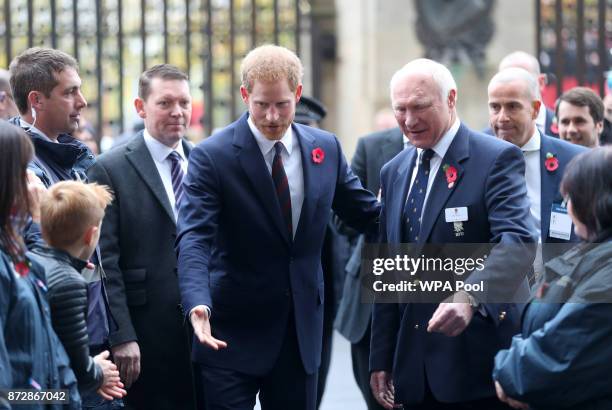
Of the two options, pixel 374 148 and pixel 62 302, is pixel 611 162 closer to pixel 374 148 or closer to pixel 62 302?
pixel 62 302

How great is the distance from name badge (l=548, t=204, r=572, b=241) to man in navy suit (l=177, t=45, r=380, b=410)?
111 cm

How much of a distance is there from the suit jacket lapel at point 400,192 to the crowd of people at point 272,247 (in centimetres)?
1

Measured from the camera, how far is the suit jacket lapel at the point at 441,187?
5145mm

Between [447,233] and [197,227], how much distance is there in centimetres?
106

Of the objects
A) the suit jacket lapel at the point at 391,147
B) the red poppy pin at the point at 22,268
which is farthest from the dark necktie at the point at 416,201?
the suit jacket lapel at the point at 391,147

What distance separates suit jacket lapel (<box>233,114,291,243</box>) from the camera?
5391 mm

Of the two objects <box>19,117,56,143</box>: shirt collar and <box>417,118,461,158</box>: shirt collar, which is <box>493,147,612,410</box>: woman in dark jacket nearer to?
<box>417,118,461,158</box>: shirt collar

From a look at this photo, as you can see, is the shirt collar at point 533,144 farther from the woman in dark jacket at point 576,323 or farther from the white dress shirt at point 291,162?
the woman in dark jacket at point 576,323

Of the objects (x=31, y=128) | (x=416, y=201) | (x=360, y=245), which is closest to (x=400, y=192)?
(x=416, y=201)

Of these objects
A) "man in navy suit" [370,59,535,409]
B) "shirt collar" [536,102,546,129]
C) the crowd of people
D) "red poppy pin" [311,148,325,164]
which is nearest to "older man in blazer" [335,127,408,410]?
"shirt collar" [536,102,546,129]

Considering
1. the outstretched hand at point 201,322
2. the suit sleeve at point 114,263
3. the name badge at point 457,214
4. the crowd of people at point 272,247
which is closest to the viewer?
the crowd of people at point 272,247

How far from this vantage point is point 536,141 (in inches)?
240

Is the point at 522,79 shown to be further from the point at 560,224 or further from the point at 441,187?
the point at 441,187

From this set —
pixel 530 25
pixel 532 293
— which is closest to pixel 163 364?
pixel 532 293
